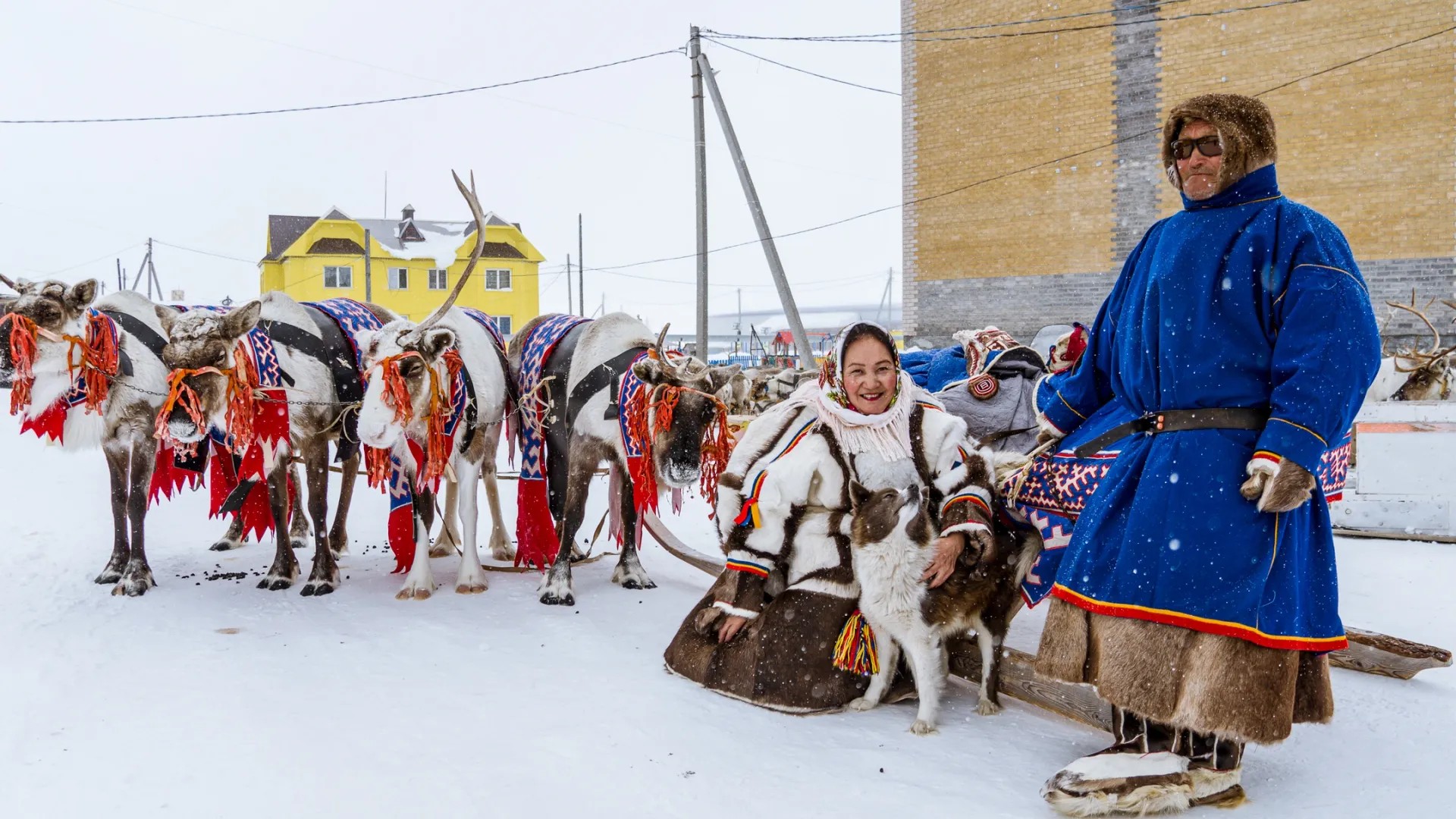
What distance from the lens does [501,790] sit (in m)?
2.74

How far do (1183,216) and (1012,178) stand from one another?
13720 millimetres

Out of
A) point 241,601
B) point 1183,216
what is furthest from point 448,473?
point 1183,216

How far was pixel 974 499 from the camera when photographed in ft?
10.5

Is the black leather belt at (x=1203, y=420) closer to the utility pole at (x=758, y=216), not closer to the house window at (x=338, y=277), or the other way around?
the utility pole at (x=758, y=216)

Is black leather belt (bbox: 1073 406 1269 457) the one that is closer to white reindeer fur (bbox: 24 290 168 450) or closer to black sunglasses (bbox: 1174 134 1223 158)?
black sunglasses (bbox: 1174 134 1223 158)

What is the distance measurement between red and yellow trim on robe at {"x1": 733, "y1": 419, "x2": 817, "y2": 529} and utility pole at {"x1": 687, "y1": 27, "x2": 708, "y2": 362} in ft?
28.9

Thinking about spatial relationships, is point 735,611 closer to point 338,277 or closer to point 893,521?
point 893,521

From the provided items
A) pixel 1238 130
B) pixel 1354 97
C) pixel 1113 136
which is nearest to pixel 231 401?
pixel 1238 130

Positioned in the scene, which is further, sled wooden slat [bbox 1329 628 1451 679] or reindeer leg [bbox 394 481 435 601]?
reindeer leg [bbox 394 481 435 601]

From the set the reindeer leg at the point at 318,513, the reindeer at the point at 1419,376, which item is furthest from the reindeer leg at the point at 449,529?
the reindeer at the point at 1419,376

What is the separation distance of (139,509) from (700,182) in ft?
29.5

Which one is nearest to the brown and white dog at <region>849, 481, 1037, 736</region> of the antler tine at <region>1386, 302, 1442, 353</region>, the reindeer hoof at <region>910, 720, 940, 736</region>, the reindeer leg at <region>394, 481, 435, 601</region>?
the reindeer hoof at <region>910, 720, 940, 736</region>

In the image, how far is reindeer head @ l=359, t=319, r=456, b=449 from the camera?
15.7 feet

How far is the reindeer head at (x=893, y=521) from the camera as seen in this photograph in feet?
10.4
